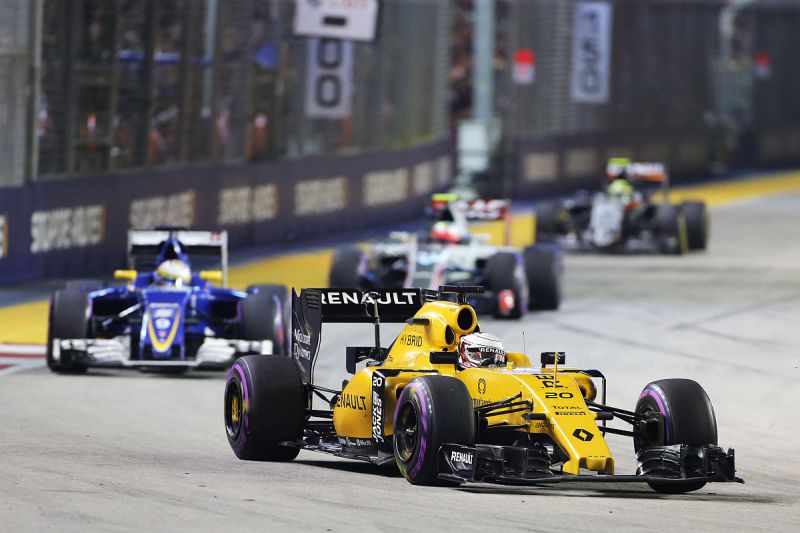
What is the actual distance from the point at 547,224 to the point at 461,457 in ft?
68.6

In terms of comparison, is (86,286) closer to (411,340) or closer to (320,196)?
(411,340)

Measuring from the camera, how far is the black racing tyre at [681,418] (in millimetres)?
11570

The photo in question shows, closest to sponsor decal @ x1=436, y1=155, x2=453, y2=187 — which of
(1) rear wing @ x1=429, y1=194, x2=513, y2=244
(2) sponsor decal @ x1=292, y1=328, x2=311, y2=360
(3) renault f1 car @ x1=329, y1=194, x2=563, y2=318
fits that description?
(1) rear wing @ x1=429, y1=194, x2=513, y2=244

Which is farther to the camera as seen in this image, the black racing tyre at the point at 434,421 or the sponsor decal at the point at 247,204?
the sponsor decal at the point at 247,204

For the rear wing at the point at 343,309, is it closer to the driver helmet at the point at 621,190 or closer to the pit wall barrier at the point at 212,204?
the pit wall barrier at the point at 212,204

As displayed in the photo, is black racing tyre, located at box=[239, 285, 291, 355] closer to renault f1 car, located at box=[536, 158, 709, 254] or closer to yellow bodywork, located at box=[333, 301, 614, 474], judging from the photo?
yellow bodywork, located at box=[333, 301, 614, 474]

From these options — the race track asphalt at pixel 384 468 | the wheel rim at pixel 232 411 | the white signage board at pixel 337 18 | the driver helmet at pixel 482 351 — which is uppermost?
the white signage board at pixel 337 18

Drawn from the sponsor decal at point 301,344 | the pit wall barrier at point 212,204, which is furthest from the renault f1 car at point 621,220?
the sponsor decal at point 301,344

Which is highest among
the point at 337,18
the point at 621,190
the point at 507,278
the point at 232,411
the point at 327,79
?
the point at 337,18

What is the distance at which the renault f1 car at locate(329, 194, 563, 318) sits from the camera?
22.5m

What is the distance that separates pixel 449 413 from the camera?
443 inches

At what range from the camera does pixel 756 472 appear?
1320cm

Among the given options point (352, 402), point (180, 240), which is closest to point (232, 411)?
point (352, 402)

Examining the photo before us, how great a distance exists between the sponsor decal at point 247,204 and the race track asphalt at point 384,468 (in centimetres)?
736
